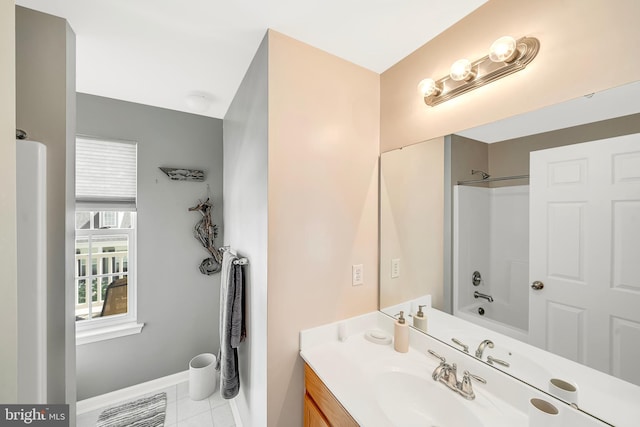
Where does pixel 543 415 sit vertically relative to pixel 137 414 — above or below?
above

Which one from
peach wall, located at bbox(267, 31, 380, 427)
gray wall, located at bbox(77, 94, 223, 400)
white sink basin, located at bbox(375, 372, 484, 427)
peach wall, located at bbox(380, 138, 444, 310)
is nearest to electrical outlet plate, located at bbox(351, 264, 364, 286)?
peach wall, located at bbox(267, 31, 380, 427)

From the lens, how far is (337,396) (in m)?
0.90

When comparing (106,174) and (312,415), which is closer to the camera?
(312,415)

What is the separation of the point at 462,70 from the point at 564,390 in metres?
1.22

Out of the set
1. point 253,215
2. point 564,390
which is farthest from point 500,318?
point 253,215

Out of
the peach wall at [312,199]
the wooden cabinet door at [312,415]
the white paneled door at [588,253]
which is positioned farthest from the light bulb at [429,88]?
the wooden cabinet door at [312,415]

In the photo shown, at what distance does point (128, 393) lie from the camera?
1.93 metres

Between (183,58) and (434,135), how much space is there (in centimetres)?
152

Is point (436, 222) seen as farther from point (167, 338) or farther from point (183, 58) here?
point (167, 338)

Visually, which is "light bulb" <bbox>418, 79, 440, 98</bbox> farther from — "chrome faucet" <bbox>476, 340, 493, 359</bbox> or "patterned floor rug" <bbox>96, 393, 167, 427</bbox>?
"patterned floor rug" <bbox>96, 393, 167, 427</bbox>

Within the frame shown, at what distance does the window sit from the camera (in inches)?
72.4

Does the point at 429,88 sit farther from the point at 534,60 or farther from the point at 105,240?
the point at 105,240

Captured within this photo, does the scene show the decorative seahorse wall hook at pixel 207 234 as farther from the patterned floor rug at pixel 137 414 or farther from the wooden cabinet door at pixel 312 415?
the wooden cabinet door at pixel 312 415

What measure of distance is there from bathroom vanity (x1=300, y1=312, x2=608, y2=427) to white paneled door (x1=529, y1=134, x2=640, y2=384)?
21cm
